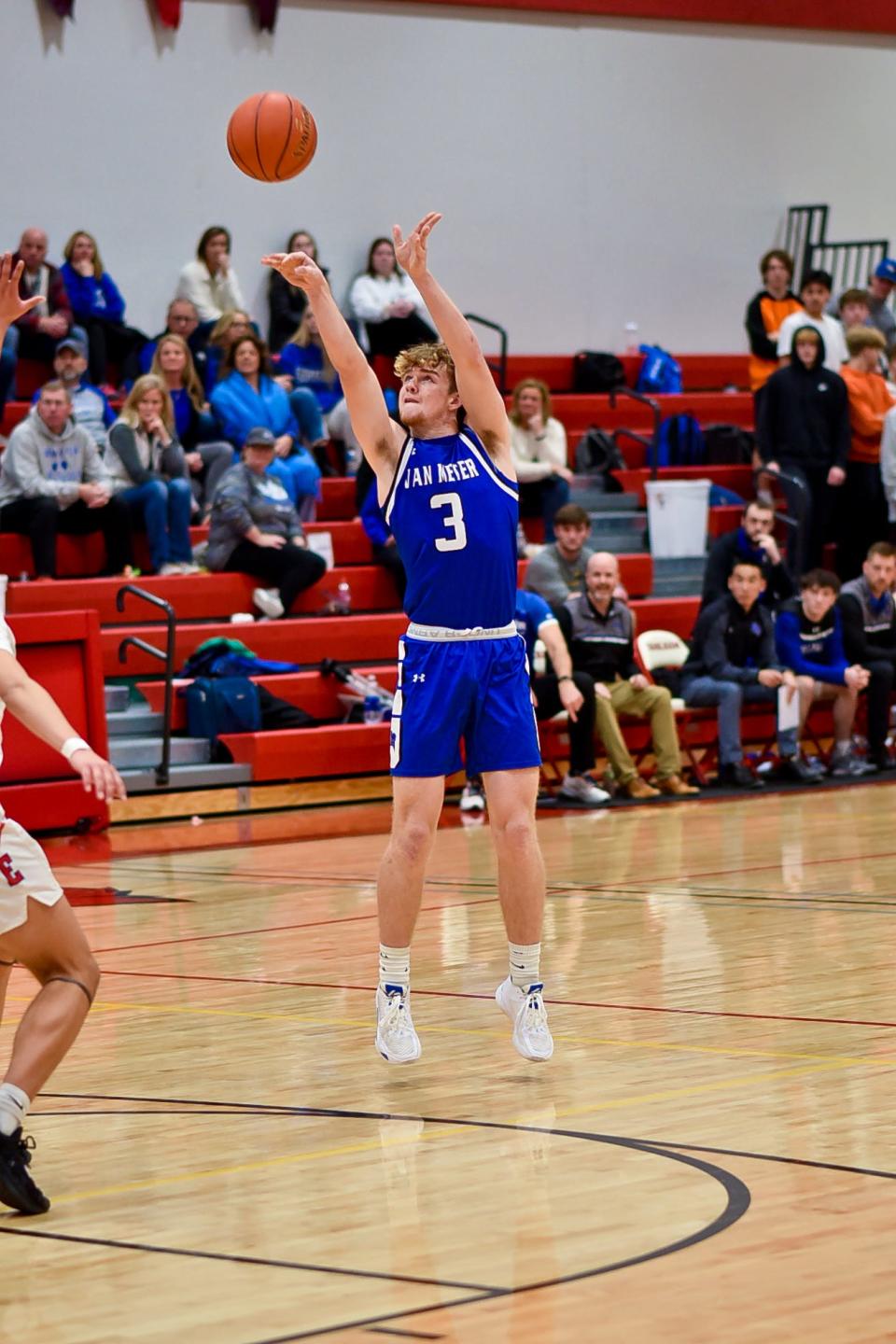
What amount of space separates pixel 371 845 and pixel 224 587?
11.5ft

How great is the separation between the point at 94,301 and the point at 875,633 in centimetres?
626

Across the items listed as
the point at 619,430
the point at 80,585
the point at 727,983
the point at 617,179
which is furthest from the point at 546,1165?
the point at 617,179

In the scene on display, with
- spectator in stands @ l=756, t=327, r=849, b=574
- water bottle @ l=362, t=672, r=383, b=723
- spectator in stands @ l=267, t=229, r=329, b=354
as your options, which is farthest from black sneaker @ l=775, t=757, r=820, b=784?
spectator in stands @ l=267, t=229, r=329, b=354

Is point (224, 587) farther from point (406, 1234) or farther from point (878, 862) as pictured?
point (406, 1234)

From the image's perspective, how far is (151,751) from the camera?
40.4 ft

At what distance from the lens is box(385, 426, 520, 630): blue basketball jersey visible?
5.60 meters

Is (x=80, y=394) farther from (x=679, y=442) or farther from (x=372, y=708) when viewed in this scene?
(x=679, y=442)

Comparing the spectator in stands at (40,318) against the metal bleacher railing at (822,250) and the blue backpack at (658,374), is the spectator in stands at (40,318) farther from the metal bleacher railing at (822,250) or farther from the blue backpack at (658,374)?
the metal bleacher railing at (822,250)

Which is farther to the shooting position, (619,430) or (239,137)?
(619,430)

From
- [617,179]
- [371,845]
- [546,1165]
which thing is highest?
[617,179]

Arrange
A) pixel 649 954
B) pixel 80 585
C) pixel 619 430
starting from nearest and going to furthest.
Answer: pixel 649 954 → pixel 80 585 → pixel 619 430

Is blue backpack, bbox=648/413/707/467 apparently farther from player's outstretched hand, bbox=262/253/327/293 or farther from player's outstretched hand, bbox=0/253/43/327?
player's outstretched hand, bbox=0/253/43/327

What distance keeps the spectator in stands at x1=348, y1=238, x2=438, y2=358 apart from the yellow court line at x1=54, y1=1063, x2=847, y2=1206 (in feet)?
40.2

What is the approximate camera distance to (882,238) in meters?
21.9
